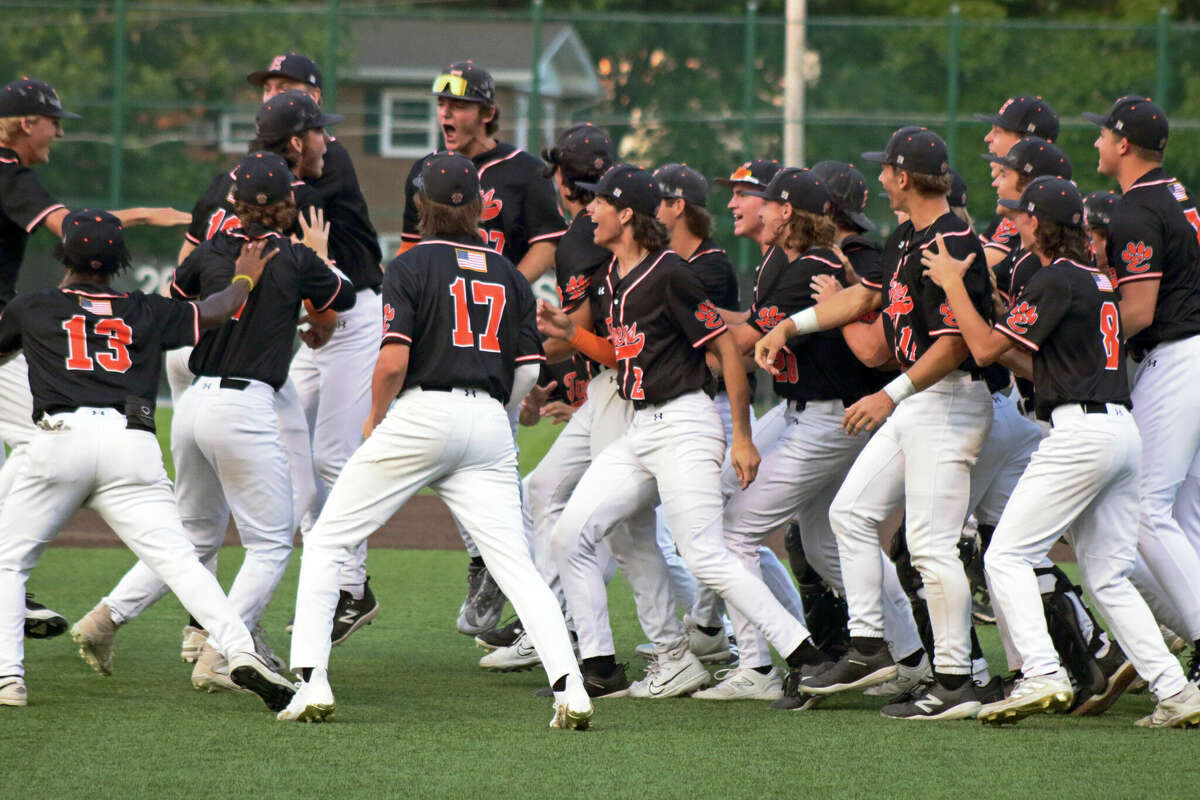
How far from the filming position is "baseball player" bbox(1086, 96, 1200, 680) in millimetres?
6363

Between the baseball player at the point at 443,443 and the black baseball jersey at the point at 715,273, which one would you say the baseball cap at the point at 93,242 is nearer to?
the baseball player at the point at 443,443

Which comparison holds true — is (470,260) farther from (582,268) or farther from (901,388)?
(901,388)

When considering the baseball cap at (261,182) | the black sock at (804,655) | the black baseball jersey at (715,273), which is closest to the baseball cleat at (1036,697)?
the black sock at (804,655)

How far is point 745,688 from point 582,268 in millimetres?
2022

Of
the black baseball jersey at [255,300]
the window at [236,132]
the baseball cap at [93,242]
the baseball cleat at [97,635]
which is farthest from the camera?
the window at [236,132]

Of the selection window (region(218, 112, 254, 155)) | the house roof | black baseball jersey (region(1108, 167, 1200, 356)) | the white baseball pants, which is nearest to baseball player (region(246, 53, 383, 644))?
the white baseball pants

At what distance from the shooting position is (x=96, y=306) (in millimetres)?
6121

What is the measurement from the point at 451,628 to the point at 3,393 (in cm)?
257

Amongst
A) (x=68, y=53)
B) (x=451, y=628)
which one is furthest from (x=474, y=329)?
(x=68, y=53)

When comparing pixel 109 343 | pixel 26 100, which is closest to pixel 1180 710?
pixel 109 343

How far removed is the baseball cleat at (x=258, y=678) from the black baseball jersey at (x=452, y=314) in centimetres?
117

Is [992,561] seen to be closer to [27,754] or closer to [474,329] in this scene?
[474,329]

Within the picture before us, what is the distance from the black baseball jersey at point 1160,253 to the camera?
6.41 metres

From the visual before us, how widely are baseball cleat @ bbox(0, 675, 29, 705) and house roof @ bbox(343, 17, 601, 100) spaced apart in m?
16.1
